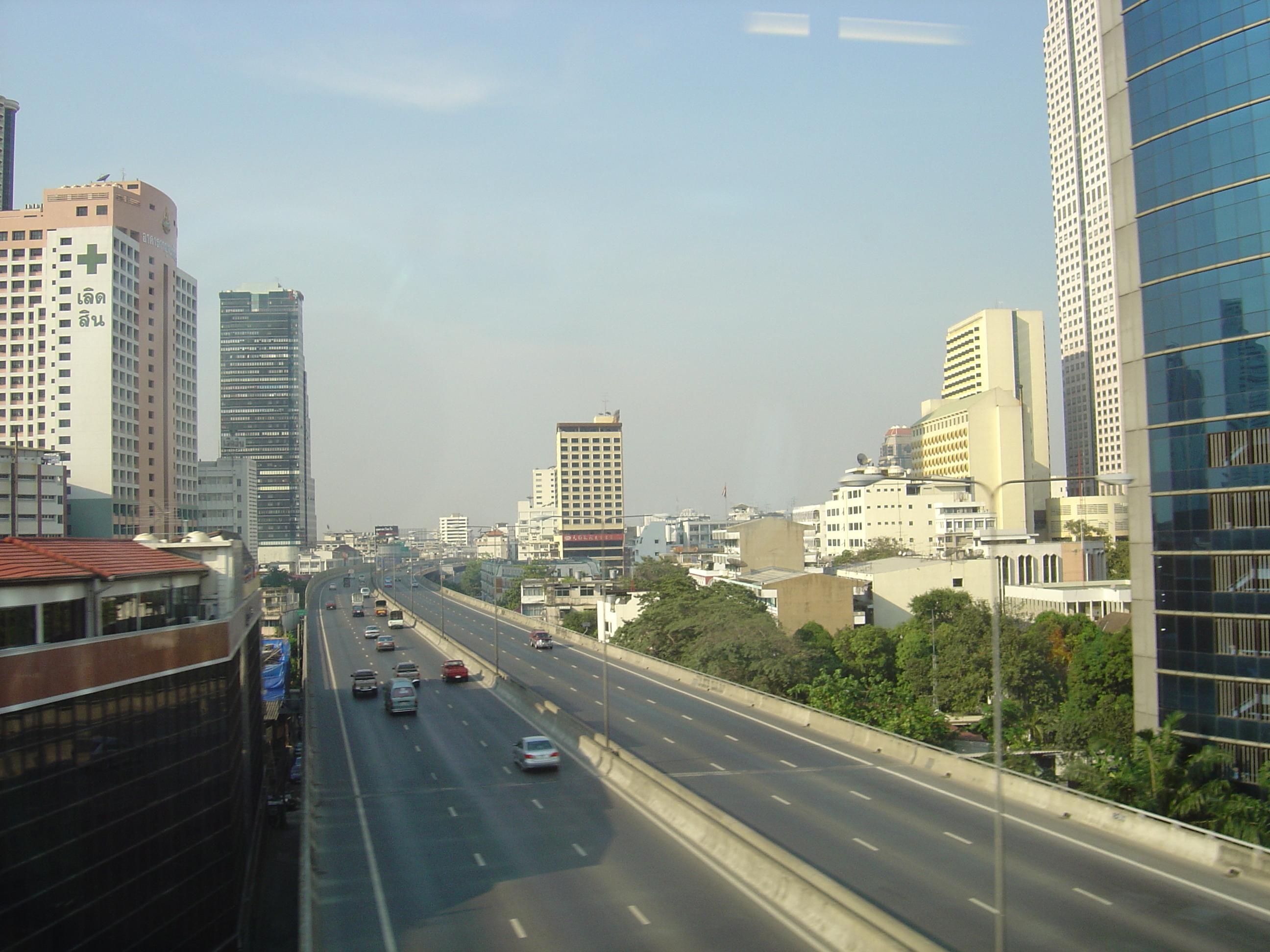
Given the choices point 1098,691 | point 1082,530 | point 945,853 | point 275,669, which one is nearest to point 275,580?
point 275,669

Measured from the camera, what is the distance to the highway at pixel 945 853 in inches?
658

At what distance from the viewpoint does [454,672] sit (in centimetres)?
5841

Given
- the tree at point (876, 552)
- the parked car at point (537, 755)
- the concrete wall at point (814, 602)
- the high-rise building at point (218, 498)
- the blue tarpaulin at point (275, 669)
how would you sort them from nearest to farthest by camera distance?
the parked car at point (537, 755)
the blue tarpaulin at point (275, 669)
the concrete wall at point (814, 602)
the tree at point (876, 552)
the high-rise building at point (218, 498)

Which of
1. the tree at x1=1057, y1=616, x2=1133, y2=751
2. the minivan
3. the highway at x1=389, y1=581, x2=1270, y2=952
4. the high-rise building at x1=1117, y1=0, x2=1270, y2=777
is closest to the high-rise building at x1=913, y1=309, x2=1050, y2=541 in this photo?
the tree at x1=1057, y1=616, x2=1133, y2=751

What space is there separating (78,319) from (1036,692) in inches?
3530

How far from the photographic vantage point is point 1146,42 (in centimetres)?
3625

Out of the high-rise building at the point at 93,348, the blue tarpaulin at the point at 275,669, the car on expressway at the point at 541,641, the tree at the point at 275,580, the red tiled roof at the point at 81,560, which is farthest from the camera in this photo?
the tree at the point at 275,580

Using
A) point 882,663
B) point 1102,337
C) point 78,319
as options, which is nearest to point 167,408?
point 78,319

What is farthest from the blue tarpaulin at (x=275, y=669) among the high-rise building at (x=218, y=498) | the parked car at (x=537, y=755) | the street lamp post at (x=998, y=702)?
the high-rise building at (x=218, y=498)

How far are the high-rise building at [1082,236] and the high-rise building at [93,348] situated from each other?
142m

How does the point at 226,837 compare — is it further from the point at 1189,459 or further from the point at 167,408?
the point at 167,408

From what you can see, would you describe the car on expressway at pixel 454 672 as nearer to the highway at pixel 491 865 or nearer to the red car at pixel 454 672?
the red car at pixel 454 672

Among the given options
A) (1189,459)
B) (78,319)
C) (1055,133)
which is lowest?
(1189,459)

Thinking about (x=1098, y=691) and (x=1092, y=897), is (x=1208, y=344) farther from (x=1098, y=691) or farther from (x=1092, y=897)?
(x=1098, y=691)
